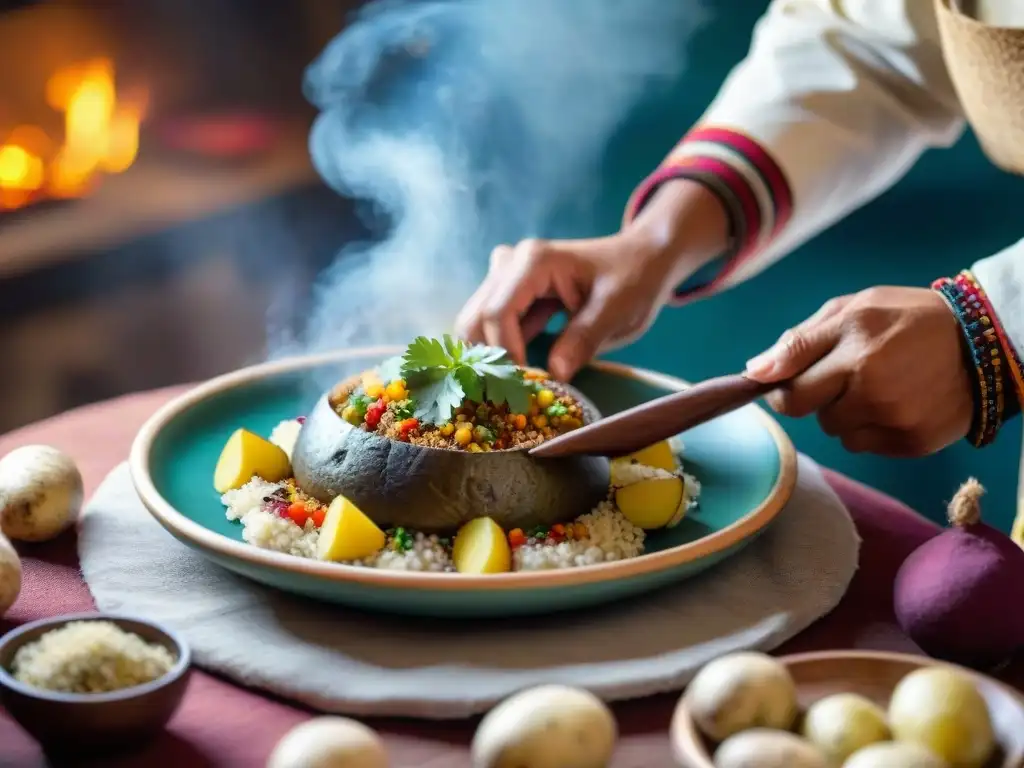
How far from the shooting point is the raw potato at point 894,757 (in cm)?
84

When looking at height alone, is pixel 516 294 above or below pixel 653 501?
above

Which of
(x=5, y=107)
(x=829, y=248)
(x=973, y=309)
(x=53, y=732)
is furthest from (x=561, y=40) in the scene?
(x=53, y=732)

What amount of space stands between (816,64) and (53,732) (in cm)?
170

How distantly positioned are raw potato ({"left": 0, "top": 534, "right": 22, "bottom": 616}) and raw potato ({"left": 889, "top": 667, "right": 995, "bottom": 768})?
90 centimetres

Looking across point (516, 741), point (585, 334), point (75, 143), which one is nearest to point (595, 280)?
point (585, 334)

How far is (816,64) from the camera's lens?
211cm

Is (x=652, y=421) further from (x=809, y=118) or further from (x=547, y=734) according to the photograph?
(x=809, y=118)

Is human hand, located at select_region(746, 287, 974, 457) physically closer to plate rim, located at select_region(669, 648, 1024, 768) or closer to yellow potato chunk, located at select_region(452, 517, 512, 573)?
yellow potato chunk, located at select_region(452, 517, 512, 573)

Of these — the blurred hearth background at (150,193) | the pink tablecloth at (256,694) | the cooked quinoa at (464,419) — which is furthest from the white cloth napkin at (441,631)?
the blurred hearth background at (150,193)

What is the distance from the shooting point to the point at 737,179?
2.05 metres

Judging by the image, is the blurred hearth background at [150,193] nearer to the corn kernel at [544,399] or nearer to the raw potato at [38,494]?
the raw potato at [38,494]

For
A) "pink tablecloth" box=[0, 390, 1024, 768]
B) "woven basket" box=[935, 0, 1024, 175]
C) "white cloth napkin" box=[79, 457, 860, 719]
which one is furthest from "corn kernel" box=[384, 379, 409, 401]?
"woven basket" box=[935, 0, 1024, 175]

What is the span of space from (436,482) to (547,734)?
52cm

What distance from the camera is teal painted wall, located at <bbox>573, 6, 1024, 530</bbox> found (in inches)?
105
